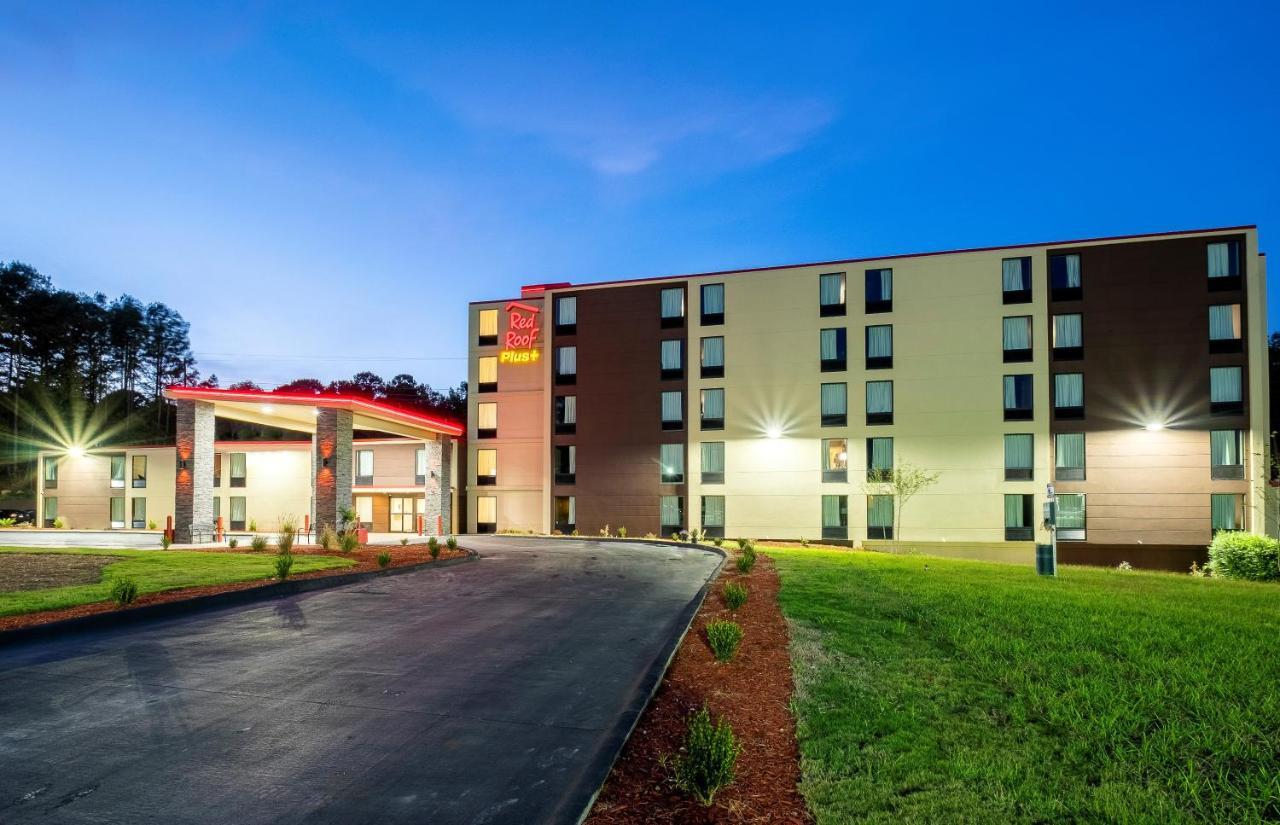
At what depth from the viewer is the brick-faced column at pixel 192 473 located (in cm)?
2545

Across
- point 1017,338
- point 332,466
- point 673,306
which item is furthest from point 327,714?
point 1017,338

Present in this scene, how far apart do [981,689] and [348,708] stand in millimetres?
5935

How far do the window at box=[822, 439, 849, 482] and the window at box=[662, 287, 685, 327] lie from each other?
10319 millimetres

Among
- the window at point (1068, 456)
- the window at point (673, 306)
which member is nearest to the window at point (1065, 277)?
the window at point (1068, 456)

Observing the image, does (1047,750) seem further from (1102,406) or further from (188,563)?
(1102,406)

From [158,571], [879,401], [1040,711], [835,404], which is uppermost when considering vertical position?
[879,401]

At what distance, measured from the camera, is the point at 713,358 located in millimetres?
36750

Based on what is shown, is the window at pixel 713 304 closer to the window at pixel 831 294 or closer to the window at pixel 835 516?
the window at pixel 831 294

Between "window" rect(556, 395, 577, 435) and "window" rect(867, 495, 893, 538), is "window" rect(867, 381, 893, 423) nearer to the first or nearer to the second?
"window" rect(867, 495, 893, 538)

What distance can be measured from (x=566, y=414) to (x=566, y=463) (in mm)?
2838

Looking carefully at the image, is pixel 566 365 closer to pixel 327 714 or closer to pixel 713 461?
pixel 713 461

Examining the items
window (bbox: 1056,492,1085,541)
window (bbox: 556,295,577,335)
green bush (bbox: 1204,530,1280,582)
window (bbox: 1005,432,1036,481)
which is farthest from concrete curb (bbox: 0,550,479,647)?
window (bbox: 1056,492,1085,541)

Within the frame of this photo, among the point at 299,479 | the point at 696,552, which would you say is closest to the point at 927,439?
the point at 696,552

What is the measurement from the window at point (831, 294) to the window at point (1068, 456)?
1176 centimetres
